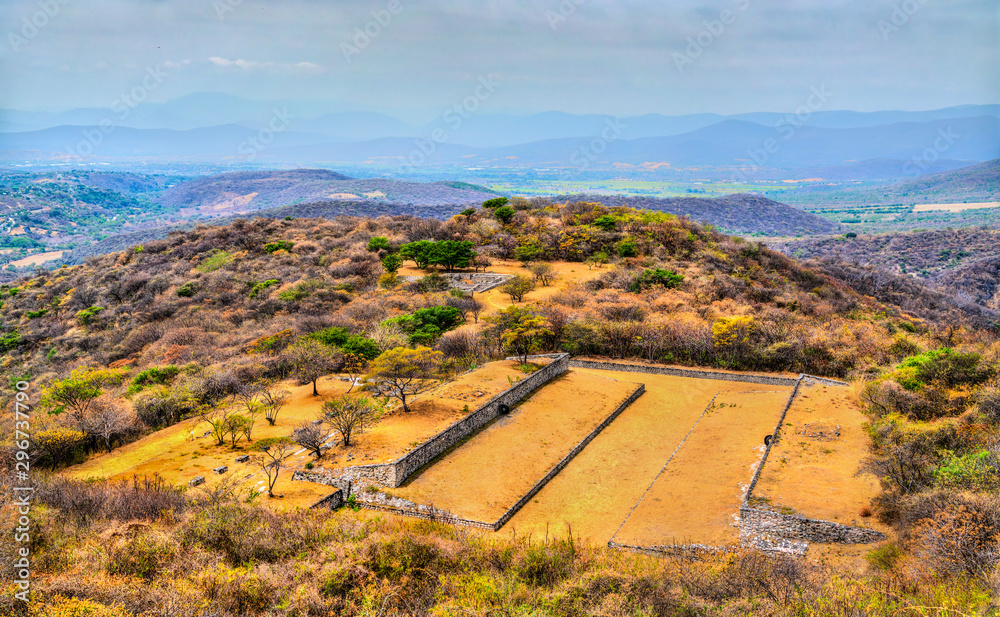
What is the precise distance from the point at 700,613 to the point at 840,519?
229 inches

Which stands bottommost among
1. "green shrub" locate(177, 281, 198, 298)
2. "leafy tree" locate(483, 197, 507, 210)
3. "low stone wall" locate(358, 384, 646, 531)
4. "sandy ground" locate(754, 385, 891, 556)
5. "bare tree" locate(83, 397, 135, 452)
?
"low stone wall" locate(358, 384, 646, 531)

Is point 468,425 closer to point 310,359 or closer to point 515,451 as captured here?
point 515,451

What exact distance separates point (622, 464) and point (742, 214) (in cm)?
13103

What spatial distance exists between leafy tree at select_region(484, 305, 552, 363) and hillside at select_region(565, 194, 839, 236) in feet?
315

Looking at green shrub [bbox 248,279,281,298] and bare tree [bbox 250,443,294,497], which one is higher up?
green shrub [bbox 248,279,281,298]

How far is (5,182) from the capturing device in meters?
164

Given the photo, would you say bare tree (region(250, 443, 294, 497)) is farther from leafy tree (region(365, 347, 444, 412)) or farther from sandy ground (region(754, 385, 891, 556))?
sandy ground (region(754, 385, 891, 556))

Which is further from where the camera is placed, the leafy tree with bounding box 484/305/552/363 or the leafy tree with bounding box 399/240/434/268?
the leafy tree with bounding box 399/240/434/268

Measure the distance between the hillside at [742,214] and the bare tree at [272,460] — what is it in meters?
106

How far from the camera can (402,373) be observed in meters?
18.6

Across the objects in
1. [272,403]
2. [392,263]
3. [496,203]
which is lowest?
[272,403]

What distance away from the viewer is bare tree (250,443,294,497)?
12936 mm

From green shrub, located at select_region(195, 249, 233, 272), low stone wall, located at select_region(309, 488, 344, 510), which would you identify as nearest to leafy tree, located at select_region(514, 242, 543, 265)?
green shrub, located at select_region(195, 249, 233, 272)

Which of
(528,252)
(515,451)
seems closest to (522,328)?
(515,451)
